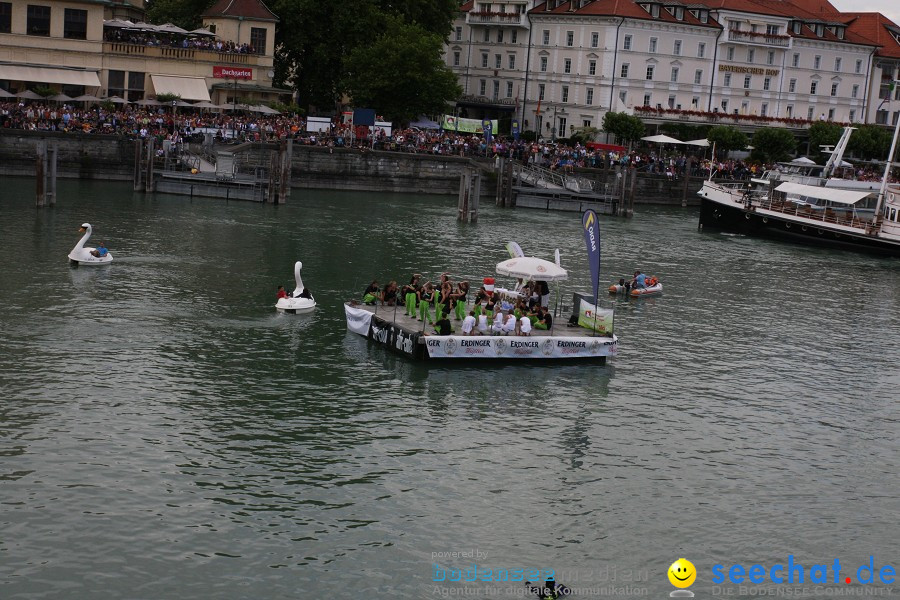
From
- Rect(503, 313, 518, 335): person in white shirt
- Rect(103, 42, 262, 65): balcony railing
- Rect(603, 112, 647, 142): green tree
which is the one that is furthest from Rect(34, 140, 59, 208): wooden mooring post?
Rect(603, 112, 647, 142): green tree

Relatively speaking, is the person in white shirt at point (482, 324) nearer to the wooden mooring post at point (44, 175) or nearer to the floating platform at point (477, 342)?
the floating platform at point (477, 342)

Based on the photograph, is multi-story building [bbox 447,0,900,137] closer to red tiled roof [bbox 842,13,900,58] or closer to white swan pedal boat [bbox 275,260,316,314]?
red tiled roof [bbox 842,13,900,58]

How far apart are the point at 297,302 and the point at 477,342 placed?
8.02m

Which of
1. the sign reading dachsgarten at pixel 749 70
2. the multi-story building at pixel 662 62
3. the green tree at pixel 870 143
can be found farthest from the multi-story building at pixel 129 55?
the green tree at pixel 870 143

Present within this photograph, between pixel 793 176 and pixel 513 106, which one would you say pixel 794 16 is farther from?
pixel 793 176

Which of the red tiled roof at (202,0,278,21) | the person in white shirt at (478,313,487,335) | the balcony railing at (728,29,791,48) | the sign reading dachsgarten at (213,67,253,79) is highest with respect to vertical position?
the balcony railing at (728,29,791,48)

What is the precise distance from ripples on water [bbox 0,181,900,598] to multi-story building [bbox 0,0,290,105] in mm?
35243

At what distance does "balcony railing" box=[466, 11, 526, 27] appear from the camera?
108 m

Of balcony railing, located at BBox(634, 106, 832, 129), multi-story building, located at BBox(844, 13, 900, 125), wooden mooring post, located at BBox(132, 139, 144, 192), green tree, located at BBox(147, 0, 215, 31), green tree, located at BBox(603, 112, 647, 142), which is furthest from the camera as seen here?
multi-story building, located at BBox(844, 13, 900, 125)

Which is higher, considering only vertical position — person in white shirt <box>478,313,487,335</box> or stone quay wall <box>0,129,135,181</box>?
stone quay wall <box>0,129,135,181</box>

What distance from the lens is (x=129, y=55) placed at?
80.8 meters

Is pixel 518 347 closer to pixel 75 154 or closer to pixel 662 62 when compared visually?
pixel 75 154

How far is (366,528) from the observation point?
2202cm

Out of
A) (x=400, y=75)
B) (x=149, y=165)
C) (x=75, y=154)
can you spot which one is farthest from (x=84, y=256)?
(x=400, y=75)
